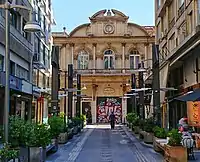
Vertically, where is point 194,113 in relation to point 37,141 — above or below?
above

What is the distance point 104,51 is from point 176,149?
146 feet

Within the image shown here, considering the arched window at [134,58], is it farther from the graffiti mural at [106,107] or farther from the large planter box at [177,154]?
the large planter box at [177,154]

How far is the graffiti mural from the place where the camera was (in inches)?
2312

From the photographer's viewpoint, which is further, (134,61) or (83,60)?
(83,60)

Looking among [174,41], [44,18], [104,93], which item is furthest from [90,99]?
[174,41]

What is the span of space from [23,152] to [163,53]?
27.1m

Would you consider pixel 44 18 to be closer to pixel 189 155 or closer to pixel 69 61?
pixel 69 61

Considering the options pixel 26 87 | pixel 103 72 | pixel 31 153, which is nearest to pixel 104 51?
pixel 103 72

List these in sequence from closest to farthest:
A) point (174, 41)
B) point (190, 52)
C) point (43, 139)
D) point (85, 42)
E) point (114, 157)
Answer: point (43, 139)
point (114, 157)
point (190, 52)
point (174, 41)
point (85, 42)

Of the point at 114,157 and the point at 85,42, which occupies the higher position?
the point at 85,42

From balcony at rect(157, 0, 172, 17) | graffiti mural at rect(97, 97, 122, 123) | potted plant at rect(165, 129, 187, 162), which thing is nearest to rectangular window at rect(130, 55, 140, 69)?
graffiti mural at rect(97, 97, 122, 123)

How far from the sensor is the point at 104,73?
188ft

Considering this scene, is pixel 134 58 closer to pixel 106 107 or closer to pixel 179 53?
pixel 106 107

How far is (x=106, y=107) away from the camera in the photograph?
5866 centimetres
